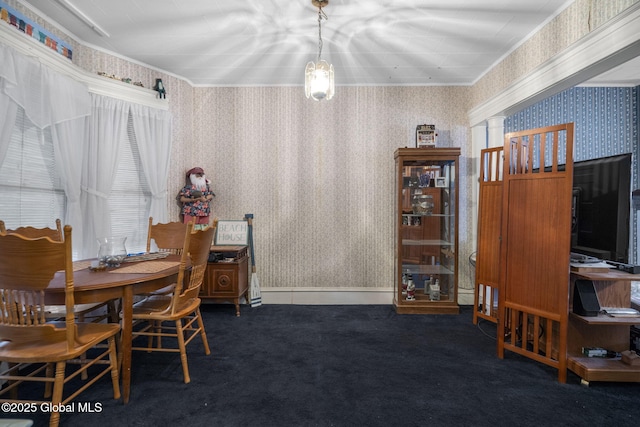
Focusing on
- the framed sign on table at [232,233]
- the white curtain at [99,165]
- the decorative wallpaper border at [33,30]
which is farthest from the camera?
the framed sign on table at [232,233]

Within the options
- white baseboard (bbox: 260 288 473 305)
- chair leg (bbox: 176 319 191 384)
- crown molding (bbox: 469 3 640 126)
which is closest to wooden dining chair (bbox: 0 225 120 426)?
chair leg (bbox: 176 319 191 384)

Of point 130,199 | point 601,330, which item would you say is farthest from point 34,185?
point 601,330

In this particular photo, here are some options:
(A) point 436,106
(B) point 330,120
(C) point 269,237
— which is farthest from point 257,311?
(A) point 436,106

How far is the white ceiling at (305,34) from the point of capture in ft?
8.04

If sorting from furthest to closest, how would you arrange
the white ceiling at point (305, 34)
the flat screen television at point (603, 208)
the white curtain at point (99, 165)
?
1. the white curtain at point (99, 165)
2. the white ceiling at point (305, 34)
3. the flat screen television at point (603, 208)

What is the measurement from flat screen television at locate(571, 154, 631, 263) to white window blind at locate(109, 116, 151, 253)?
4.11 meters

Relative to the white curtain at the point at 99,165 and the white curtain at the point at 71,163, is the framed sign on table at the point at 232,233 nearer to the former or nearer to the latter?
the white curtain at the point at 99,165

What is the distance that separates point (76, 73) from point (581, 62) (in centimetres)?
425

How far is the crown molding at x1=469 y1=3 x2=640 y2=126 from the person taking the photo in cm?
183

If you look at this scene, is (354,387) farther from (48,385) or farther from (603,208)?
(603,208)

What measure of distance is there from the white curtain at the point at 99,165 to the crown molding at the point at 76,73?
0.36 feet

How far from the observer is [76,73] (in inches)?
112

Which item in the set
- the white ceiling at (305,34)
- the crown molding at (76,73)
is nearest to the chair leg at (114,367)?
the crown molding at (76,73)

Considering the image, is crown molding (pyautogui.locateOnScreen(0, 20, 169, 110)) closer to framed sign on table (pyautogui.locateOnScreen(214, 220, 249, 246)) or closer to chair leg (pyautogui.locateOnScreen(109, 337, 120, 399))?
framed sign on table (pyautogui.locateOnScreen(214, 220, 249, 246))
